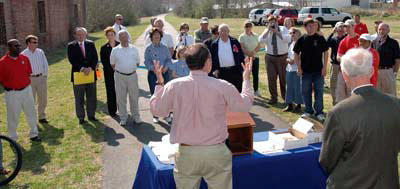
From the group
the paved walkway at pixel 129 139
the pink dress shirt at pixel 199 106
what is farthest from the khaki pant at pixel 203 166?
the paved walkway at pixel 129 139

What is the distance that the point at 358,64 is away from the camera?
8.72 feet

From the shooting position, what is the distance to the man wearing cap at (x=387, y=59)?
26.3 feet

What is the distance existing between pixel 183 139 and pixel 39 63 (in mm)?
5711

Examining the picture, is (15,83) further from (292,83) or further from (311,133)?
(292,83)

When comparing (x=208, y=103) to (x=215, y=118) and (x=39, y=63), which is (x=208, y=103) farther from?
(x=39, y=63)

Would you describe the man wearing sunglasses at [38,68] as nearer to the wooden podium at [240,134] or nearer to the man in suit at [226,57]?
the man in suit at [226,57]

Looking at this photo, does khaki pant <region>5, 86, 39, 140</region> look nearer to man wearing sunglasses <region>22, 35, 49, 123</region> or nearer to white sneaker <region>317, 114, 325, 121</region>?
man wearing sunglasses <region>22, 35, 49, 123</region>

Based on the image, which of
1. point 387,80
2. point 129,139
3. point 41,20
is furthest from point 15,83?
point 41,20

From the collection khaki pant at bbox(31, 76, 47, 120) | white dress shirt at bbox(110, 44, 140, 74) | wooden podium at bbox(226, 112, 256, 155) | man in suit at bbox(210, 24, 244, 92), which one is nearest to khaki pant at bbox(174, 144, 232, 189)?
wooden podium at bbox(226, 112, 256, 155)

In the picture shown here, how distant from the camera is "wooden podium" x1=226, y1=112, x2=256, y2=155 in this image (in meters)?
4.04

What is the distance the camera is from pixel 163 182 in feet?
12.0

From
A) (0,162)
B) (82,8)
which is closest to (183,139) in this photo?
(0,162)

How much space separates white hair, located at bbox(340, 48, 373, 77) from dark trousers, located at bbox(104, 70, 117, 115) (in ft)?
21.6

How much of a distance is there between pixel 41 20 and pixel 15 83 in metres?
17.3
